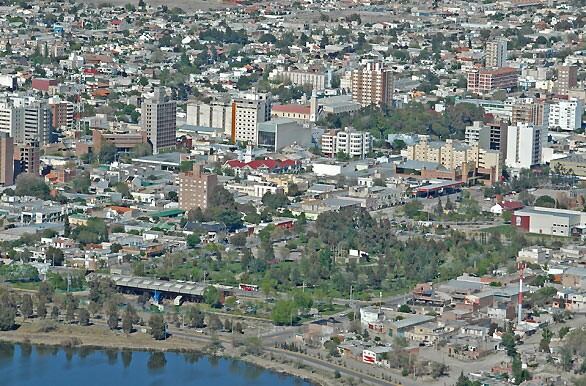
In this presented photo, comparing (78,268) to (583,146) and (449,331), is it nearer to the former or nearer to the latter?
(449,331)

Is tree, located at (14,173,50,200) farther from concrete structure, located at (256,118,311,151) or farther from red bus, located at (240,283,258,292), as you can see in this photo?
red bus, located at (240,283,258,292)

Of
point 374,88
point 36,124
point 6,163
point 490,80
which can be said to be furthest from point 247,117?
point 490,80

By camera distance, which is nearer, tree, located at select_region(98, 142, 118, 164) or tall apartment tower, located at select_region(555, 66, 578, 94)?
tree, located at select_region(98, 142, 118, 164)

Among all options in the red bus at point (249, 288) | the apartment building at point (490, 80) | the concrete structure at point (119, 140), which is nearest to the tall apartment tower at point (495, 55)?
the apartment building at point (490, 80)

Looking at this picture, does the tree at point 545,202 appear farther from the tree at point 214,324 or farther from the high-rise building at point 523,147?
the tree at point 214,324

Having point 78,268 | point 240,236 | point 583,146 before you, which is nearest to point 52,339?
point 78,268

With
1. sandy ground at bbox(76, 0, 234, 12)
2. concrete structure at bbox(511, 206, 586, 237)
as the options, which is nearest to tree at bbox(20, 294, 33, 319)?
concrete structure at bbox(511, 206, 586, 237)
